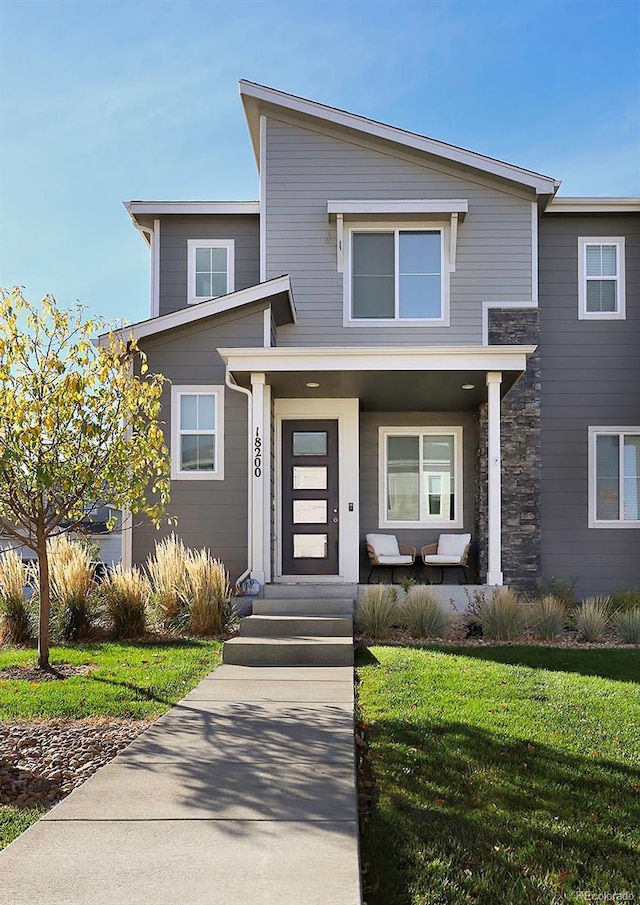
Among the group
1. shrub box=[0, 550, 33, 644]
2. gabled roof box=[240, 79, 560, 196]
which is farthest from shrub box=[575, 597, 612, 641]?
gabled roof box=[240, 79, 560, 196]

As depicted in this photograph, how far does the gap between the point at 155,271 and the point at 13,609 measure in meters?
6.53

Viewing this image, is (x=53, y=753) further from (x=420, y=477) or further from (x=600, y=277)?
(x=600, y=277)

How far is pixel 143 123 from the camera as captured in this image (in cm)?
1204

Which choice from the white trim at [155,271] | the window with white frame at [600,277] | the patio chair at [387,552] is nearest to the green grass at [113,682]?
the patio chair at [387,552]

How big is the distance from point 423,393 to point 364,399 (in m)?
0.92

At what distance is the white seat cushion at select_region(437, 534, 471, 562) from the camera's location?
492 inches

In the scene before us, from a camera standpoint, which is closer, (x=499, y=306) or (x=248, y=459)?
(x=248, y=459)

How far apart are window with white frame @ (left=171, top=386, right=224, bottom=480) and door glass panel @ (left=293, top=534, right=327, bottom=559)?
1538 millimetres

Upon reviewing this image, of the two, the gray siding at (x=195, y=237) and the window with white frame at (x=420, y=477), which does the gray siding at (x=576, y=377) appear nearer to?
the window with white frame at (x=420, y=477)

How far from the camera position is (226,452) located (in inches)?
470

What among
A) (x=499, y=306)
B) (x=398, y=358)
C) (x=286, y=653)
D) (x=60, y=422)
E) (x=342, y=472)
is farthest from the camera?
(x=499, y=306)

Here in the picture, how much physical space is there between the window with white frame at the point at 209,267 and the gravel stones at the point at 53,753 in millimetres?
9226

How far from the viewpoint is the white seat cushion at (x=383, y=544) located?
12.5 meters

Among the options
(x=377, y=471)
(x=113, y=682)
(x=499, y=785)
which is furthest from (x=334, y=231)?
(x=499, y=785)
